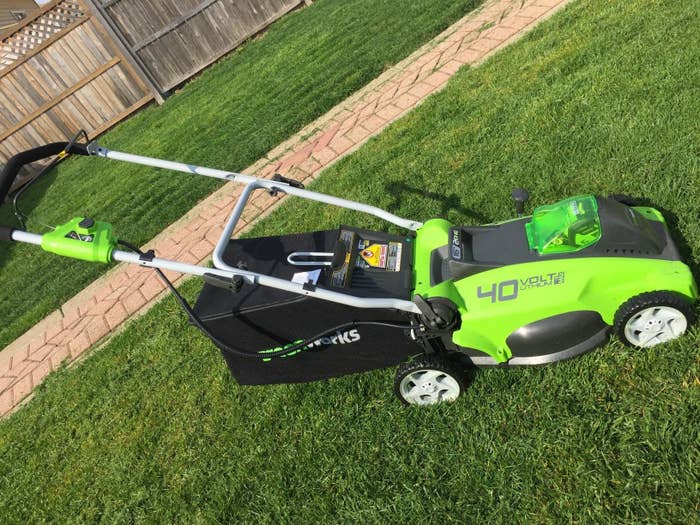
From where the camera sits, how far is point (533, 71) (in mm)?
4965

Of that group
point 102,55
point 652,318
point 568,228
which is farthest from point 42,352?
point 102,55

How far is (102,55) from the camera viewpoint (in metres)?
9.88

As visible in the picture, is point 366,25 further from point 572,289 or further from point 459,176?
point 572,289

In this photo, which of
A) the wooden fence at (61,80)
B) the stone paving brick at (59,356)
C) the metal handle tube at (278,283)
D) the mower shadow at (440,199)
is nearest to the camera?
the metal handle tube at (278,283)

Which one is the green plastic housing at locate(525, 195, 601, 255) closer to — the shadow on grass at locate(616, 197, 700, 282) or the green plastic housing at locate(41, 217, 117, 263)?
the shadow on grass at locate(616, 197, 700, 282)

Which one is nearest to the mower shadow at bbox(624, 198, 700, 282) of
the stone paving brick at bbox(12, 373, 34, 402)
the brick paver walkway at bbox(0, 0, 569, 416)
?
the brick paver walkway at bbox(0, 0, 569, 416)

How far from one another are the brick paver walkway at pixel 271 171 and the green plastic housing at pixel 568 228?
330cm

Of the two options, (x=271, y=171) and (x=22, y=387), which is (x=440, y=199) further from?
(x=22, y=387)

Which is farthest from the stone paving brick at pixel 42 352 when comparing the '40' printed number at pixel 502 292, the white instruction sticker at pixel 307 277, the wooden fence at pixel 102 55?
the wooden fence at pixel 102 55

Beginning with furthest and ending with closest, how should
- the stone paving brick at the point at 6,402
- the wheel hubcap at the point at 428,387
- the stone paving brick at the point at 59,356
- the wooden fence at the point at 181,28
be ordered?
1. the wooden fence at the point at 181,28
2. the stone paving brick at the point at 59,356
3. the stone paving brick at the point at 6,402
4. the wheel hubcap at the point at 428,387

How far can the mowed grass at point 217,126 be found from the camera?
633cm

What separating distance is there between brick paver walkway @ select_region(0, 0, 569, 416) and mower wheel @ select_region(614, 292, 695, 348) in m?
3.74

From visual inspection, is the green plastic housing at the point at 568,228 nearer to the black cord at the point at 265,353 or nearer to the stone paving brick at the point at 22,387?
the black cord at the point at 265,353

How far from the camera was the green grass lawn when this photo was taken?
2.39 m
